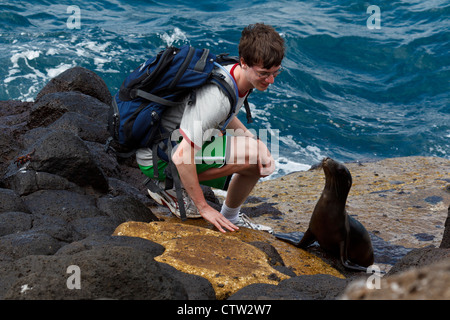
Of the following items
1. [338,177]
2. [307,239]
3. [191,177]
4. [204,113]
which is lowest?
[307,239]

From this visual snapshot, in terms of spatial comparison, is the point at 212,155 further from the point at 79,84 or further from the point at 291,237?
the point at 79,84

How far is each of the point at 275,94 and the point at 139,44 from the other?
13.1ft

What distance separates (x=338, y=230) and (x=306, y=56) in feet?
35.3

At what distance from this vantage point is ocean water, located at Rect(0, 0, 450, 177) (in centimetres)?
1120

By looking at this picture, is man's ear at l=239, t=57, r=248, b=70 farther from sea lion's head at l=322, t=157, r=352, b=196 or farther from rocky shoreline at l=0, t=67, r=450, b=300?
sea lion's head at l=322, t=157, r=352, b=196

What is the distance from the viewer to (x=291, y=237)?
5.35m

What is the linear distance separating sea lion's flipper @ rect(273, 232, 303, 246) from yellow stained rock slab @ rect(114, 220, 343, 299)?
36cm

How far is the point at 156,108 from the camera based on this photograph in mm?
4297

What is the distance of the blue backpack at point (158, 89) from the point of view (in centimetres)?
413

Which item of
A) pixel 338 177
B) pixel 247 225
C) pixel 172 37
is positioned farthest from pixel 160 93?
pixel 172 37

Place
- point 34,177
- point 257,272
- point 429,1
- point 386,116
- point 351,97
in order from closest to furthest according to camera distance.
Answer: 1. point 257,272
2. point 34,177
3. point 386,116
4. point 351,97
5. point 429,1

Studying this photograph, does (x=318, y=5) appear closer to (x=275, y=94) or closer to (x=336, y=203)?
(x=275, y=94)

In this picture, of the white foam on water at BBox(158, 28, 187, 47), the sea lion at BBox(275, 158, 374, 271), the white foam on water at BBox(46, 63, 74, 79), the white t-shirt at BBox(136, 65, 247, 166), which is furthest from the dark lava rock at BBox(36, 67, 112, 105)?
the white foam on water at BBox(158, 28, 187, 47)

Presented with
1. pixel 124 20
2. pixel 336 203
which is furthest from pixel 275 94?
pixel 336 203
